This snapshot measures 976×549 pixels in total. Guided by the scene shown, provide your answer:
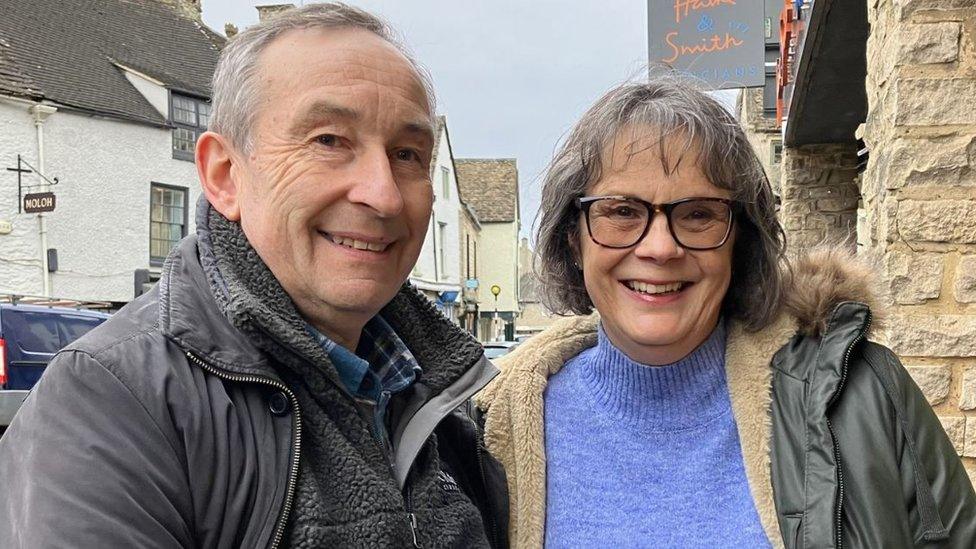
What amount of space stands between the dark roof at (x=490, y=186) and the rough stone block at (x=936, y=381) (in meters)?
36.5

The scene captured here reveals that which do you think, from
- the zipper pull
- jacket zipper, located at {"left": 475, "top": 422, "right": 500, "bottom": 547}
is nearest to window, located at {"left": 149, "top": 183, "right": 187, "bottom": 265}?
jacket zipper, located at {"left": 475, "top": 422, "right": 500, "bottom": 547}

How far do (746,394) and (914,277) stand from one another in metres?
1.82

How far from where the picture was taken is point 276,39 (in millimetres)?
1647

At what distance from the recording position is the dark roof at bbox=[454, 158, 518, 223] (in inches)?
1575

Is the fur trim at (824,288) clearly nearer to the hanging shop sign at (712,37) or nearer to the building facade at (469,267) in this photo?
the hanging shop sign at (712,37)

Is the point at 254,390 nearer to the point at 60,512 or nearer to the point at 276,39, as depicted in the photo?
the point at 60,512

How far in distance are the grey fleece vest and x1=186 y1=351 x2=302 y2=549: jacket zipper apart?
0.02 m

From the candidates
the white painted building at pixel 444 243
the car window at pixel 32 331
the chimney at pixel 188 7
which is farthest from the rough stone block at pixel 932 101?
the white painted building at pixel 444 243

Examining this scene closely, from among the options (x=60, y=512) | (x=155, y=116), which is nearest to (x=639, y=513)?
(x=60, y=512)

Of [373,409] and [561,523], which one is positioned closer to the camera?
[373,409]

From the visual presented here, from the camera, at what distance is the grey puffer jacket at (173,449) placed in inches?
47.6

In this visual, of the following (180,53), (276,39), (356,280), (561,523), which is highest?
(180,53)

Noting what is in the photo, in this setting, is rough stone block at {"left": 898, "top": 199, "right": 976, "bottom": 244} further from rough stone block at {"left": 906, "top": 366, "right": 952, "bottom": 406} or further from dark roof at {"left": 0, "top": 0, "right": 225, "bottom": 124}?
dark roof at {"left": 0, "top": 0, "right": 225, "bottom": 124}

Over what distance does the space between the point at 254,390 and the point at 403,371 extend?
522 millimetres
